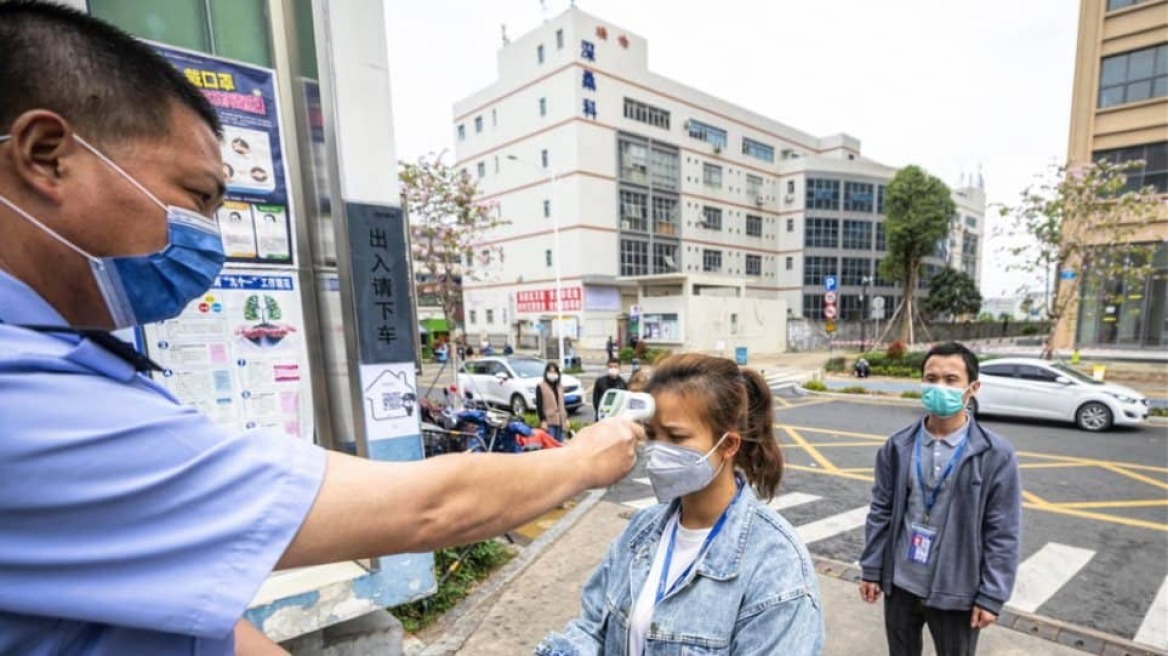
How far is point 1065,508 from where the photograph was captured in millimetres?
5875

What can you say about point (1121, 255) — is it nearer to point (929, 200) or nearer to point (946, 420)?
point (929, 200)

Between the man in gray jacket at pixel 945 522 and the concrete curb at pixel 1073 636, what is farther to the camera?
the concrete curb at pixel 1073 636

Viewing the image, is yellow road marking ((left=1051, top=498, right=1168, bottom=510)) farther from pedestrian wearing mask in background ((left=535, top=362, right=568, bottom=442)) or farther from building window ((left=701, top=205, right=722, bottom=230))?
building window ((left=701, top=205, right=722, bottom=230))

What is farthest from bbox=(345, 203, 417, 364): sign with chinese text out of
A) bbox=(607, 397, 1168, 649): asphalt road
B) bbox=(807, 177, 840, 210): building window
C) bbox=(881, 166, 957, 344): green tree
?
bbox=(807, 177, 840, 210): building window

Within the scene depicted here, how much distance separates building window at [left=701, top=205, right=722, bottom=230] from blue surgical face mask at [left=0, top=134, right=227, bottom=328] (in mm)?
39132

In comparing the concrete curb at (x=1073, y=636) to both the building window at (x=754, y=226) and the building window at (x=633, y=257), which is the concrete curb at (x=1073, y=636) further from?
the building window at (x=754, y=226)

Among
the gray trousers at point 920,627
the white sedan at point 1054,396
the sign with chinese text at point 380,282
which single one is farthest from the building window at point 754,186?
the sign with chinese text at point 380,282

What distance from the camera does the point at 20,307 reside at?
76 cm

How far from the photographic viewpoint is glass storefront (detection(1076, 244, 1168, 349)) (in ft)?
60.3

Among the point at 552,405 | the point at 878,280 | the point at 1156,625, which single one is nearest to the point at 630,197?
the point at 878,280

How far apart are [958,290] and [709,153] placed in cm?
2618

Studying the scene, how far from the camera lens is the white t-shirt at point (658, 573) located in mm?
1615

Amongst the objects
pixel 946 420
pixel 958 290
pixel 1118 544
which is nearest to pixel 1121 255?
pixel 1118 544

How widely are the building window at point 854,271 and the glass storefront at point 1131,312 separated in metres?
24.7
